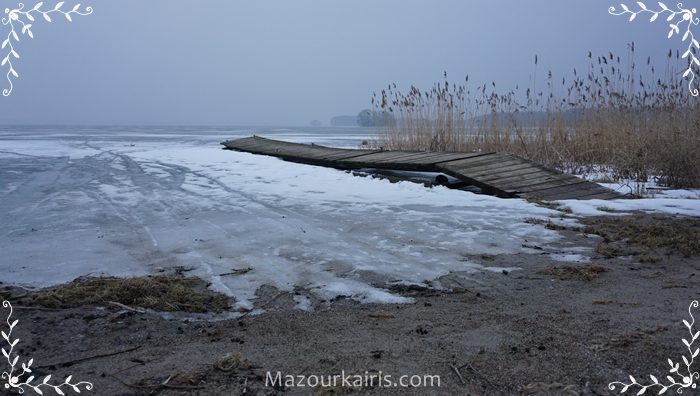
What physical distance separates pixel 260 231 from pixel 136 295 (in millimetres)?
1500

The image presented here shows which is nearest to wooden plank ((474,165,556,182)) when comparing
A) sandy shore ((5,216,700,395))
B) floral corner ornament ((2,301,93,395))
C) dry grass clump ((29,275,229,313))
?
sandy shore ((5,216,700,395))

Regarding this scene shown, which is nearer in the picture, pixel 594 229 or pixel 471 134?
pixel 594 229

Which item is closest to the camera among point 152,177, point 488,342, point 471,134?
point 488,342

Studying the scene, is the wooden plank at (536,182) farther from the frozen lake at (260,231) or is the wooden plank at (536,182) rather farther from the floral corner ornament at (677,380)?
the floral corner ornament at (677,380)

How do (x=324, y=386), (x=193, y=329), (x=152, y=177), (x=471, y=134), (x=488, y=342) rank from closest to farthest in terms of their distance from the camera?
(x=324, y=386) → (x=488, y=342) → (x=193, y=329) → (x=152, y=177) → (x=471, y=134)

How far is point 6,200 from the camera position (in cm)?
539

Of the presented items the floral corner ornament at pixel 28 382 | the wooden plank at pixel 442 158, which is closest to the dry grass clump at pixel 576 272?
the floral corner ornament at pixel 28 382

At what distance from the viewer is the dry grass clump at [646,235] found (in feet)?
11.1

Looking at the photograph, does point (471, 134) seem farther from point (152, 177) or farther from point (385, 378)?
point (385, 378)

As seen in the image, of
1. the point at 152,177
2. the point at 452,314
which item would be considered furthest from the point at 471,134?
the point at 452,314

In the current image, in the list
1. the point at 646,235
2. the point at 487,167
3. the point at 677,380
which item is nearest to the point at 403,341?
the point at 677,380

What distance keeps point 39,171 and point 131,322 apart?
698 centimetres

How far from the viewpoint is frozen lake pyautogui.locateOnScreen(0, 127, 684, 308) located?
2912 millimetres

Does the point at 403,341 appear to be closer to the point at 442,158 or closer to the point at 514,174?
the point at 514,174
